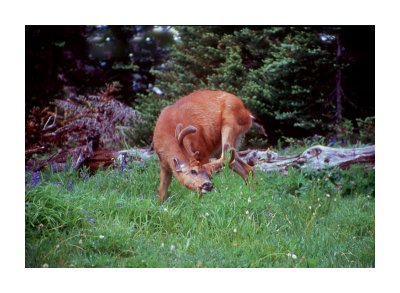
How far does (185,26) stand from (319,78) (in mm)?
1607

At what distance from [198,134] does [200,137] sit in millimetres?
42

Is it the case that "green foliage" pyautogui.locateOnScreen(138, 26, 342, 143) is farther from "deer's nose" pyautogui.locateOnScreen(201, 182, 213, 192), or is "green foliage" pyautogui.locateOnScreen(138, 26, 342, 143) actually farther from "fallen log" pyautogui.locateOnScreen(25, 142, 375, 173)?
"deer's nose" pyautogui.locateOnScreen(201, 182, 213, 192)

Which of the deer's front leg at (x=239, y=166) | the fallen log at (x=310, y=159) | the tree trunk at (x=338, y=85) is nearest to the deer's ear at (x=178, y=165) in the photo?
the deer's front leg at (x=239, y=166)

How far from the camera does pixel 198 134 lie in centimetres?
755

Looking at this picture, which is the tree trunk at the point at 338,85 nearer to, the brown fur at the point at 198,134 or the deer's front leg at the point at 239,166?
the brown fur at the point at 198,134

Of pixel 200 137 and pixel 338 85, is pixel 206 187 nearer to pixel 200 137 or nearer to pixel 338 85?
pixel 200 137

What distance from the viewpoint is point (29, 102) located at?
711cm

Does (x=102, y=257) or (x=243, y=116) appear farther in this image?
(x=243, y=116)

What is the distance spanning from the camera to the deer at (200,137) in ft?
23.7

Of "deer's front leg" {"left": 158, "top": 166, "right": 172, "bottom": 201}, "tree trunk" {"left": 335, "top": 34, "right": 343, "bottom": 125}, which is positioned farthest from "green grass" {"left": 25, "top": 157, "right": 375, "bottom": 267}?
"tree trunk" {"left": 335, "top": 34, "right": 343, "bottom": 125}

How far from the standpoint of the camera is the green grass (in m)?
6.55

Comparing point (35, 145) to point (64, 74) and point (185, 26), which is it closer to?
point (64, 74)

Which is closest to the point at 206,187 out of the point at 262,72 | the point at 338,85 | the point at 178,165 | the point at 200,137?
the point at 178,165
